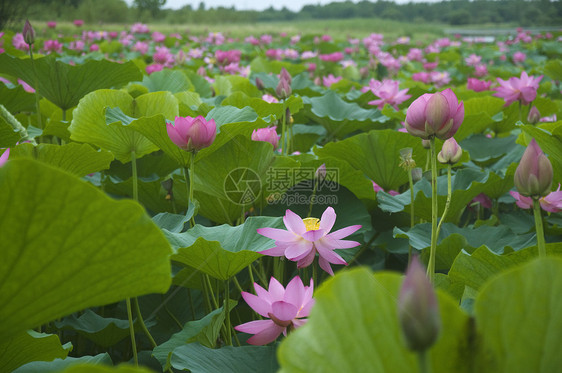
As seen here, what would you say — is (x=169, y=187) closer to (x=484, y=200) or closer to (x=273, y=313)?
(x=273, y=313)

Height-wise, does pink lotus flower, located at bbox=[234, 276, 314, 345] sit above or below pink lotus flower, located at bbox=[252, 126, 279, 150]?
below

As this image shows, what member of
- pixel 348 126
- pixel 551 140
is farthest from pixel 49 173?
pixel 348 126

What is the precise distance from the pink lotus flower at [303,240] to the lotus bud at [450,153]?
0.86 feet

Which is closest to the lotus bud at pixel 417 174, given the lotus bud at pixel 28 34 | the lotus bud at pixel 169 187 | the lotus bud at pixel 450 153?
the lotus bud at pixel 450 153

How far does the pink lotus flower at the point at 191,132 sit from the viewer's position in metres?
0.83

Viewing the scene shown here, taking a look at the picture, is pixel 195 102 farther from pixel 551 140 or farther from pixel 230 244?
pixel 551 140

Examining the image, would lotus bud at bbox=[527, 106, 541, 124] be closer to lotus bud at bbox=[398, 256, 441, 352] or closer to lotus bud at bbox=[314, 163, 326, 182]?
lotus bud at bbox=[314, 163, 326, 182]

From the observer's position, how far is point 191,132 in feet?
2.71

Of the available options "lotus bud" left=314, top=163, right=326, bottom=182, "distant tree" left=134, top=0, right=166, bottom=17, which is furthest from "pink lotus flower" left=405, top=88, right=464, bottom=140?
"distant tree" left=134, top=0, right=166, bottom=17

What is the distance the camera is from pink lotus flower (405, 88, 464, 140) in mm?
732

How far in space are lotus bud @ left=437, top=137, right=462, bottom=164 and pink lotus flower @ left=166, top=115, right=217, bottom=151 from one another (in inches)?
16.9

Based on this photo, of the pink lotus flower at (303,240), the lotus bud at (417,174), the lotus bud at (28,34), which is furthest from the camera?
the lotus bud at (28,34)

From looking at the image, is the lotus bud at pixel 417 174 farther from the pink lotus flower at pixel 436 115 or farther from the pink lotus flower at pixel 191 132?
the pink lotus flower at pixel 191 132

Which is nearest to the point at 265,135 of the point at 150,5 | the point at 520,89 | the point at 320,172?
the point at 320,172
